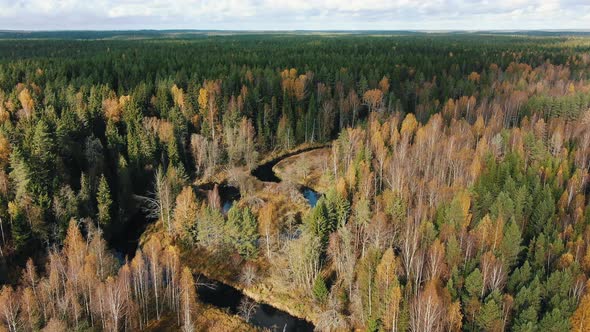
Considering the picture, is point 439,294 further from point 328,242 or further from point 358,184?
point 358,184

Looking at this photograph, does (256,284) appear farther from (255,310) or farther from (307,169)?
(307,169)

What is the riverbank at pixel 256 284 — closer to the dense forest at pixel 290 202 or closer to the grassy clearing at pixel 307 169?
the dense forest at pixel 290 202

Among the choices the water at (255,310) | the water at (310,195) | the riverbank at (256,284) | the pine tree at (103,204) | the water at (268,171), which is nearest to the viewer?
the water at (255,310)

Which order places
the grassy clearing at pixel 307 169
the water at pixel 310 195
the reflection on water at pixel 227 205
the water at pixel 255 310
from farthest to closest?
the grassy clearing at pixel 307 169
the water at pixel 310 195
the reflection on water at pixel 227 205
the water at pixel 255 310

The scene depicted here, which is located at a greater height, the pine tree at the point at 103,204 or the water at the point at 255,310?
the pine tree at the point at 103,204

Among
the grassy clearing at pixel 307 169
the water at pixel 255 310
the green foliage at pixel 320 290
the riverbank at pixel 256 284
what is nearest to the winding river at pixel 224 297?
the water at pixel 255 310

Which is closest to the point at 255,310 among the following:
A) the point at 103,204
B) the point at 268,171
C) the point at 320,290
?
the point at 320,290

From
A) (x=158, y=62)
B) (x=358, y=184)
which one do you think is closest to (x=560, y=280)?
(x=358, y=184)

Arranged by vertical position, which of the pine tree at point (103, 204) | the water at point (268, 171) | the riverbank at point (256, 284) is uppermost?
the pine tree at point (103, 204)

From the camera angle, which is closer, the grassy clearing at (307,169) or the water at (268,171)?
the grassy clearing at (307,169)
